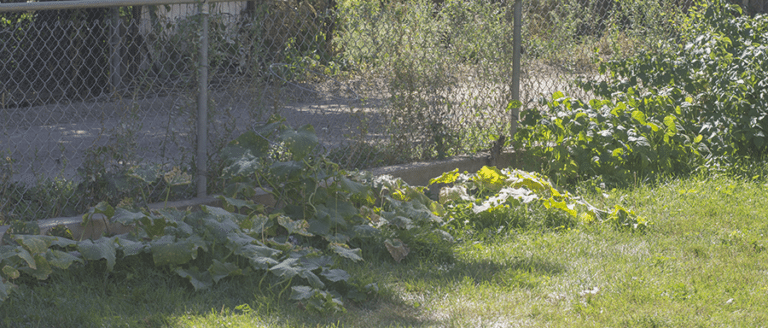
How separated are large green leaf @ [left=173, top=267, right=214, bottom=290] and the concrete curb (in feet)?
1.96

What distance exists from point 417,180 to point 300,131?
4.69ft

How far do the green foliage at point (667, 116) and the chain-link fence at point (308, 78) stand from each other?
42 centimetres

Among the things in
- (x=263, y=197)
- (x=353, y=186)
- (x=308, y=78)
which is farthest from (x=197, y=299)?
(x=308, y=78)

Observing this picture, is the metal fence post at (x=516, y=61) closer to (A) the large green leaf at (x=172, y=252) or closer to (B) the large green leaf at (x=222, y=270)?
(B) the large green leaf at (x=222, y=270)

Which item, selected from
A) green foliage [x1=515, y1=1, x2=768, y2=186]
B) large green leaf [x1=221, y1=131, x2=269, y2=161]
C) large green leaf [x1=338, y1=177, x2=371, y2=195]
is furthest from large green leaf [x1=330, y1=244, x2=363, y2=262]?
green foliage [x1=515, y1=1, x2=768, y2=186]

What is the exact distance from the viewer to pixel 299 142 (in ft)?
12.3

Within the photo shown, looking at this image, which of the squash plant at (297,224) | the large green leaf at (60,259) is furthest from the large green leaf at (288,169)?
the large green leaf at (60,259)

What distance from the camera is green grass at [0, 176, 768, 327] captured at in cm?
292

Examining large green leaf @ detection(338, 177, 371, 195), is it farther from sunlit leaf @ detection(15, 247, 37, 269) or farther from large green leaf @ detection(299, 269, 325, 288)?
sunlit leaf @ detection(15, 247, 37, 269)

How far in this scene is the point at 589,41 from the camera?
5977 mm

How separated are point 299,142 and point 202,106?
712 millimetres

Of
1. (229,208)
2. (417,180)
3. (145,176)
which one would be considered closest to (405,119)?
(417,180)

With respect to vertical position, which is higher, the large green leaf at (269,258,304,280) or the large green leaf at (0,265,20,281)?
the large green leaf at (0,265,20,281)

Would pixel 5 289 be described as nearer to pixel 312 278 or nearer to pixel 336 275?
pixel 312 278
